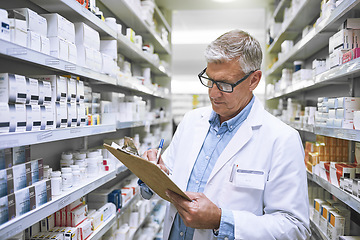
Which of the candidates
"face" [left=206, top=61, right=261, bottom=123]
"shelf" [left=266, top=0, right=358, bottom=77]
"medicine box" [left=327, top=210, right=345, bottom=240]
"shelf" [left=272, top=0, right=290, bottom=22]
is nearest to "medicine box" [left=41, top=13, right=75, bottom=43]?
"face" [left=206, top=61, right=261, bottom=123]

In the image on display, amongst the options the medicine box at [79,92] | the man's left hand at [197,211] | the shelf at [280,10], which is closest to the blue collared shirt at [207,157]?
the man's left hand at [197,211]

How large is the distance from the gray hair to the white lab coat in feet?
0.98

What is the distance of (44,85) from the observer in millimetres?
1459

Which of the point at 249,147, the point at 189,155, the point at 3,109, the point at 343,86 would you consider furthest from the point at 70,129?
the point at 343,86

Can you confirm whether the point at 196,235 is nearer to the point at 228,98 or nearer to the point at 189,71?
the point at 228,98

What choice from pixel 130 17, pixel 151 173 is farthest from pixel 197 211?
pixel 130 17

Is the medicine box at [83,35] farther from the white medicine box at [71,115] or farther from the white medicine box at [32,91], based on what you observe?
the white medicine box at [32,91]

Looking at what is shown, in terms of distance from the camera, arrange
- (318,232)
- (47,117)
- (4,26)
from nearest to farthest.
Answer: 1. (4,26)
2. (47,117)
3. (318,232)

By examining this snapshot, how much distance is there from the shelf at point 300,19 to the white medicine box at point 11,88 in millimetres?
2578

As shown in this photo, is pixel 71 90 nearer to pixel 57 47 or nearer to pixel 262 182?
pixel 57 47

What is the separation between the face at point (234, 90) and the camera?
1.53 meters

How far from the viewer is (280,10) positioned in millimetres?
4273

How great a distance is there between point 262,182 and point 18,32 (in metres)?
1.34

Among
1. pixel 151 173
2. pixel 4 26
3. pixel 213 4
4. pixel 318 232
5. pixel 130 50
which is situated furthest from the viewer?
pixel 213 4
